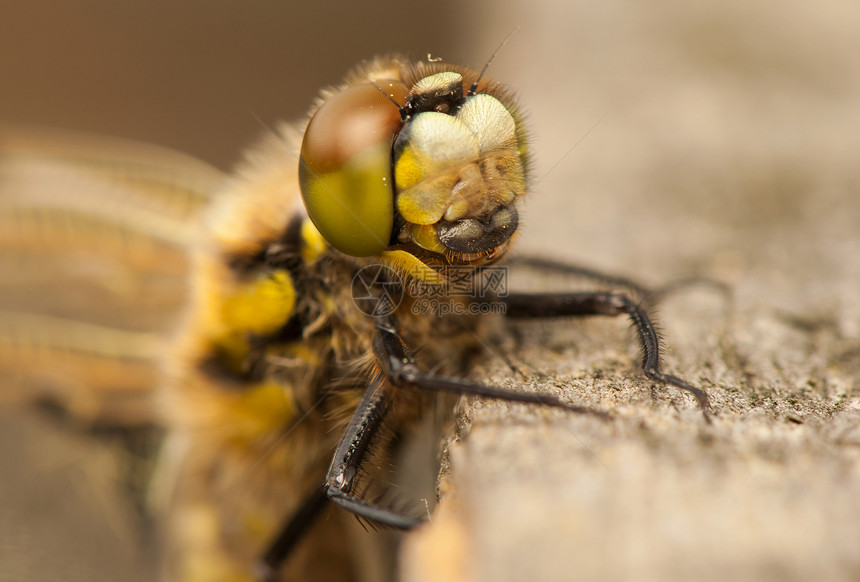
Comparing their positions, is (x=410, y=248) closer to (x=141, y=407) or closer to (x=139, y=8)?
(x=141, y=407)

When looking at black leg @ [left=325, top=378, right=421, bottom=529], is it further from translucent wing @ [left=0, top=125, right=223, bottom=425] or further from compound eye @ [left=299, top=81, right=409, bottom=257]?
translucent wing @ [left=0, top=125, right=223, bottom=425]

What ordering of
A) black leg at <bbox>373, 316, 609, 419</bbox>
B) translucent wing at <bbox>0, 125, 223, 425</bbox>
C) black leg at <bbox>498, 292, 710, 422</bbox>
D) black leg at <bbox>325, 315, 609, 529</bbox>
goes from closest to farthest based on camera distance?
black leg at <bbox>373, 316, 609, 419</bbox>, black leg at <bbox>325, 315, 609, 529</bbox>, black leg at <bbox>498, 292, 710, 422</bbox>, translucent wing at <bbox>0, 125, 223, 425</bbox>

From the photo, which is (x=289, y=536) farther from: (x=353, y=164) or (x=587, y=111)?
(x=587, y=111)

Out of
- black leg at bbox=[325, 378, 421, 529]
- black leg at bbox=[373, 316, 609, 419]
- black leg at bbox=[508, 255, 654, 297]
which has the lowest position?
black leg at bbox=[508, 255, 654, 297]

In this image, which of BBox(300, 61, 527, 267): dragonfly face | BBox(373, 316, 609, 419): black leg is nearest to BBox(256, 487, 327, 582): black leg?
BBox(373, 316, 609, 419): black leg

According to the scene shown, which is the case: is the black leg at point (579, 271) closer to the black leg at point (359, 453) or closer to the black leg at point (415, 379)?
the black leg at point (415, 379)

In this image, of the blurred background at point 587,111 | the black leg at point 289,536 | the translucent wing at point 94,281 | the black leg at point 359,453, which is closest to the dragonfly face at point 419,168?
the blurred background at point 587,111

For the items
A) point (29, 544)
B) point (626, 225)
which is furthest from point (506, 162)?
point (29, 544)
